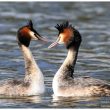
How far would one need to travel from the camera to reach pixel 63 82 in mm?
19062

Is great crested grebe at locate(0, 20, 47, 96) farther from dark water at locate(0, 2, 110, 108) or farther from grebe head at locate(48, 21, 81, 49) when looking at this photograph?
grebe head at locate(48, 21, 81, 49)

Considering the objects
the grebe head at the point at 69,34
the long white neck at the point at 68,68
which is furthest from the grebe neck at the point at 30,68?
the grebe head at the point at 69,34

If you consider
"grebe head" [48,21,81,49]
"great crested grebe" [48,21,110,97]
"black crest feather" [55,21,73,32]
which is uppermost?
"black crest feather" [55,21,73,32]

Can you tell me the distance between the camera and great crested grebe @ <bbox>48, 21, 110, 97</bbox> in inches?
739

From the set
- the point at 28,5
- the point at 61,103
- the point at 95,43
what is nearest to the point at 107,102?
the point at 61,103

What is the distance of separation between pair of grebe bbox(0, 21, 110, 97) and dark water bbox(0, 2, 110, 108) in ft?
0.82

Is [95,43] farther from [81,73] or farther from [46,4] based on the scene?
[46,4]

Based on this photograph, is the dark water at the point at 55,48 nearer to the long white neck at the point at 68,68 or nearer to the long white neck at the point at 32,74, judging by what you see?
the long white neck at the point at 32,74

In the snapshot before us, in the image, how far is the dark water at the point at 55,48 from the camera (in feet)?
60.5

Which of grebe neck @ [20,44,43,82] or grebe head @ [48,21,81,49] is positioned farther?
grebe neck @ [20,44,43,82]

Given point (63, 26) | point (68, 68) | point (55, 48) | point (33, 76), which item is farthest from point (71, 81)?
point (55, 48)

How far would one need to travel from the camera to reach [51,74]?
21.7 metres

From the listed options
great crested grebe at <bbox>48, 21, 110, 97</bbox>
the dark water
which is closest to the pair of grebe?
great crested grebe at <bbox>48, 21, 110, 97</bbox>

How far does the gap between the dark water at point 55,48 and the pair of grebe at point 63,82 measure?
0.82 feet
